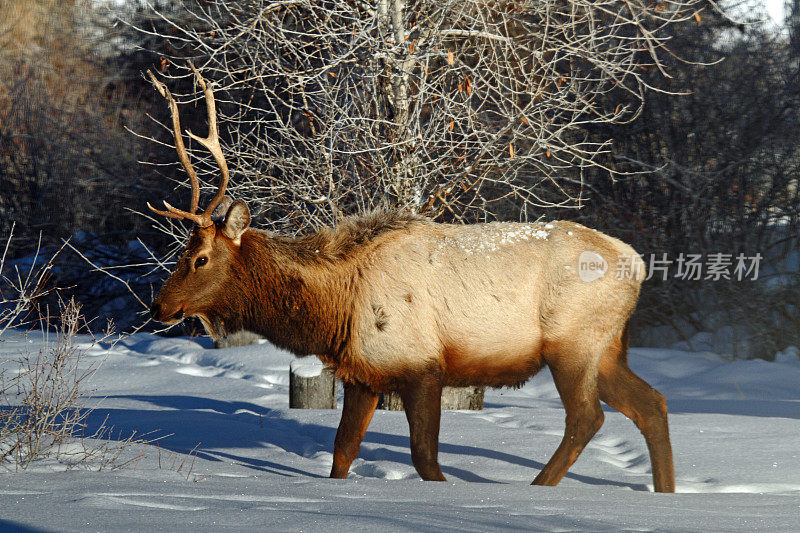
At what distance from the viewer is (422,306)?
4730 mm

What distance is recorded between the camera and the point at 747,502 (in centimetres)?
391

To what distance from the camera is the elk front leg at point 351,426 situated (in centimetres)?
495

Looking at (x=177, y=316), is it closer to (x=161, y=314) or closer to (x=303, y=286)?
(x=161, y=314)

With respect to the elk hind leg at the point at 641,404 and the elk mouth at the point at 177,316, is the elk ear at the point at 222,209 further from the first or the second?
the elk hind leg at the point at 641,404

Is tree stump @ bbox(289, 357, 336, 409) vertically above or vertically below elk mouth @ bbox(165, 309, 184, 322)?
below

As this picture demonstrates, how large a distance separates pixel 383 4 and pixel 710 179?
4839 millimetres

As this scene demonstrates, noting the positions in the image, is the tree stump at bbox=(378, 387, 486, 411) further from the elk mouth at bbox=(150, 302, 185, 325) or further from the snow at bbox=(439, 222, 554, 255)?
the elk mouth at bbox=(150, 302, 185, 325)

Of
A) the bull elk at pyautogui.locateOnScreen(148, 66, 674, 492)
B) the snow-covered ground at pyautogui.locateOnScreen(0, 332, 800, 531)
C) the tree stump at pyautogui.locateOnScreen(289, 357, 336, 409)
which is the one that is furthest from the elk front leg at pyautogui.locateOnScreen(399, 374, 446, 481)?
the tree stump at pyautogui.locateOnScreen(289, 357, 336, 409)

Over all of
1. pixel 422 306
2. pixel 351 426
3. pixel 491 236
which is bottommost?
pixel 351 426

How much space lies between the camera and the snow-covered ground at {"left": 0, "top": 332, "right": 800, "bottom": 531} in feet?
9.98

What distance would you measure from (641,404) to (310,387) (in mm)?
3078

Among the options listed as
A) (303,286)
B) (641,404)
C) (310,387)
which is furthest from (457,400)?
(303,286)

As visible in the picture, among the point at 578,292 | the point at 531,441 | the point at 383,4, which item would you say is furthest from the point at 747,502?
the point at 383,4

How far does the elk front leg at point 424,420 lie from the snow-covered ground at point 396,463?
286mm
